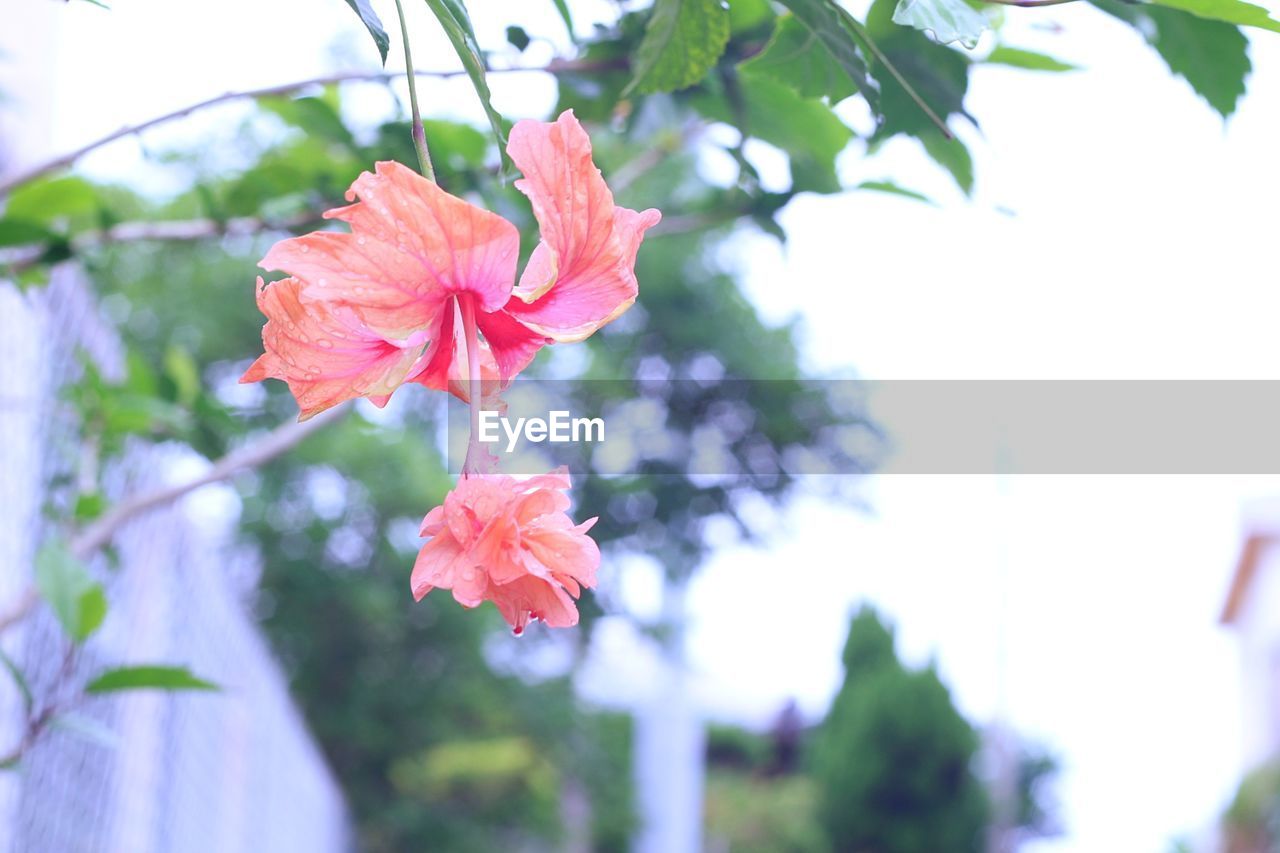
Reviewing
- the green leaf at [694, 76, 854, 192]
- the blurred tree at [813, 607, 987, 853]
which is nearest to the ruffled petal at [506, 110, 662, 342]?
the green leaf at [694, 76, 854, 192]

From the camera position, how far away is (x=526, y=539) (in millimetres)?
321

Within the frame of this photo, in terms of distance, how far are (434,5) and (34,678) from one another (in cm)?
116

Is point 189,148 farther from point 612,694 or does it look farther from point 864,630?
point 864,630

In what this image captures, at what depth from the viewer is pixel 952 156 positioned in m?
0.59

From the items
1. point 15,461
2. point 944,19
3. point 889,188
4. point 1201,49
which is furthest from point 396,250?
point 15,461

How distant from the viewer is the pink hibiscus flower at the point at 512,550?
1.03ft

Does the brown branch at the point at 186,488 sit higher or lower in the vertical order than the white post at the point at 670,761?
lower

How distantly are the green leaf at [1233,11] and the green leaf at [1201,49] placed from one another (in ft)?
0.21

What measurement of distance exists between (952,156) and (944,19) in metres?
0.23

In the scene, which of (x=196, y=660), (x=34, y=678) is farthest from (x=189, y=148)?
(x=34, y=678)

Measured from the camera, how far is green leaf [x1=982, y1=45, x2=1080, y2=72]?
0.67 metres

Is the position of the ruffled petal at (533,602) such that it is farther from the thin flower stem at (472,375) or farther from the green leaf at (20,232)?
the green leaf at (20,232)

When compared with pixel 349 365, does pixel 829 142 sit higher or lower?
higher

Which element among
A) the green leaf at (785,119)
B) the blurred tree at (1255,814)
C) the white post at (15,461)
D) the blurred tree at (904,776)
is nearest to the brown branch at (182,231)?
the white post at (15,461)
